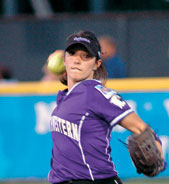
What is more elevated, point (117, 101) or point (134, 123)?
point (117, 101)

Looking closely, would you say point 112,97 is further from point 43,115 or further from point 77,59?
point 43,115

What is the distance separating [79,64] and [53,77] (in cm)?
516

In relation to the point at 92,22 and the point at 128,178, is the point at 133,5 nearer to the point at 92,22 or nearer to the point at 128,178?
the point at 92,22

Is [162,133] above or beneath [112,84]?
beneath

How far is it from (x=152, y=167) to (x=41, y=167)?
4.34 meters

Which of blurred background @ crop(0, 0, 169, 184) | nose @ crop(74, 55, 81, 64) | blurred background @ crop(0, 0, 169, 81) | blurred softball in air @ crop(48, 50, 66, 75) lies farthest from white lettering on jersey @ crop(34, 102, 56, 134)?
nose @ crop(74, 55, 81, 64)

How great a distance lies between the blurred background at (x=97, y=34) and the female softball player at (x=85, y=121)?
6131 millimetres

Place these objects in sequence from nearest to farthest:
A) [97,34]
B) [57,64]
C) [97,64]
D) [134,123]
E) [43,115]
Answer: [134,123] → [97,64] → [57,64] → [43,115] → [97,34]

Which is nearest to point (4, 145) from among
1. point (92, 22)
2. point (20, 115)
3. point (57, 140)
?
point (20, 115)

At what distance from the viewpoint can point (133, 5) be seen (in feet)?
38.3

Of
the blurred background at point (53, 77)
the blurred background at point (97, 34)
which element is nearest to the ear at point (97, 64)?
the blurred background at point (53, 77)

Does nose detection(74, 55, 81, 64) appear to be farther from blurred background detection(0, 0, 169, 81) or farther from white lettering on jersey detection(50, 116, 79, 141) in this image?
blurred background detection(0, 0, 169, 81)

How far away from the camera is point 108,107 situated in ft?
12.8

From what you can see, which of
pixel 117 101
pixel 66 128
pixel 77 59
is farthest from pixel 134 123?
pixel 77 59
